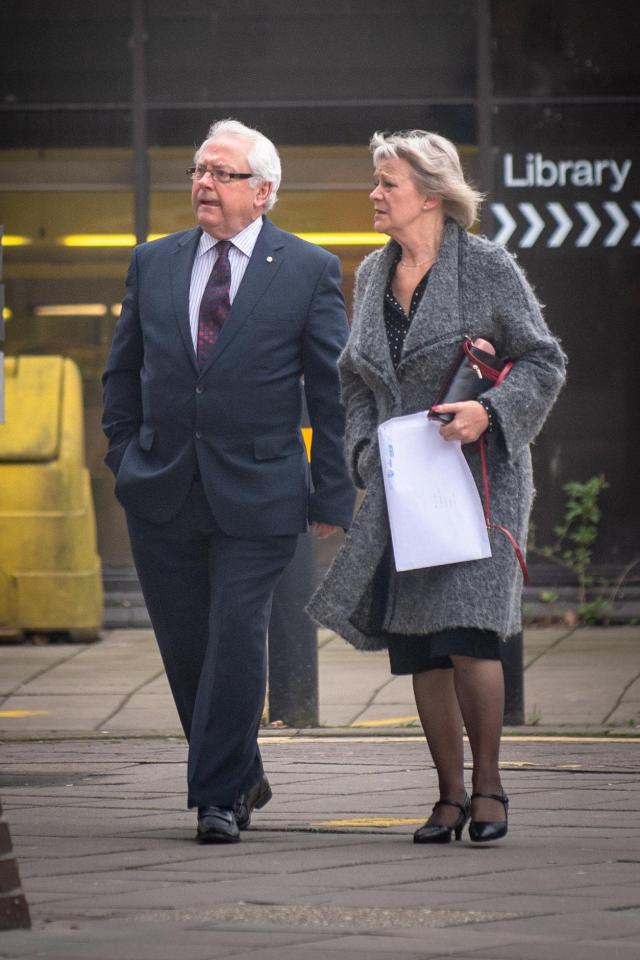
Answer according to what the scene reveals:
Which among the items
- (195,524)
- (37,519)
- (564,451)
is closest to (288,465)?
(195,524)

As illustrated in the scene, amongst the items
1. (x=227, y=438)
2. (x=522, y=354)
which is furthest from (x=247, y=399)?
(x=522, y=354)

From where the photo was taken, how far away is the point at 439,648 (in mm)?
5070

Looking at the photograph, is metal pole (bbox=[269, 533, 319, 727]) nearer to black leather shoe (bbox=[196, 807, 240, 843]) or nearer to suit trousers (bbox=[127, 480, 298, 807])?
suit trousers (bbox=[127, 480, 298, 807])

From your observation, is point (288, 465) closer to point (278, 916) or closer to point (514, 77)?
point (278, 916)

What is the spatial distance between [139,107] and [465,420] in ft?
22.2

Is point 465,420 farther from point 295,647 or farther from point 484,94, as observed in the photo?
point 484,94

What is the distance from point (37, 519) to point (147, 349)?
508 cm

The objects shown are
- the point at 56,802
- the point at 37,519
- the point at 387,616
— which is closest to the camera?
the point at 387,616

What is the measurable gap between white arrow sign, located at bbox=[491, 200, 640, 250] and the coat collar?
6.01 metres

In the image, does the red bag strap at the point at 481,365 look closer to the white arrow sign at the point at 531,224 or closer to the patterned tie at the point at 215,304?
the patterned tie at the point at 215,304

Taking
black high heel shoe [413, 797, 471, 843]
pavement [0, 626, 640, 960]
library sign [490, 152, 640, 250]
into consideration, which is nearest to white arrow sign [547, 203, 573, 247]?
library sign [490, 152, 640, 250]

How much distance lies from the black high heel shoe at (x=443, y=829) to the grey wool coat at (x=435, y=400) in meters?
0.46

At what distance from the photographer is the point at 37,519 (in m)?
10.4

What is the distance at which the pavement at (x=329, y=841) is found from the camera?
12.9 feet
